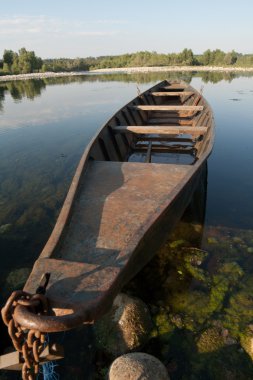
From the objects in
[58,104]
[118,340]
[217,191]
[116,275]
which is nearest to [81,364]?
[118,340]

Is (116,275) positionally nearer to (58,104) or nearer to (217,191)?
(217,191)

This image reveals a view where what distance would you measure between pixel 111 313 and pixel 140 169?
2.73m

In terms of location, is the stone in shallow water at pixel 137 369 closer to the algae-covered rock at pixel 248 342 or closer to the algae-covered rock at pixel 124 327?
the algae-covered rock at pixel 124 327

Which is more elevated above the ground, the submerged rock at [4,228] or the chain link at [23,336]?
the chain link at [23,336]

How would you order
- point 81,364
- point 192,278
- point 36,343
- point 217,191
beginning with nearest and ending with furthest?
point 36,343 < point 81,364 < point 192,278 < point 217,191

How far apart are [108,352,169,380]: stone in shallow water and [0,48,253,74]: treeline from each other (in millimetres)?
96180

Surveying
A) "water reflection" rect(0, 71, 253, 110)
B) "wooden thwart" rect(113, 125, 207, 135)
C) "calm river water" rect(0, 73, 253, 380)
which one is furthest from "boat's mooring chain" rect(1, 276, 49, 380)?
"water reflection" rect(0, 71, 253, 110)

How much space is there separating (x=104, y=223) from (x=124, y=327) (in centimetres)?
171

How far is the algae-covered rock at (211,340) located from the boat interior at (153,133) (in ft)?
13.6

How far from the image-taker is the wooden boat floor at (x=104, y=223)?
2.80 meters

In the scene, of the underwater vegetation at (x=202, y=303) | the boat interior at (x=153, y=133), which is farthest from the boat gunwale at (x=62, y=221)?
the underwater vegetation at (x=202, y=303)

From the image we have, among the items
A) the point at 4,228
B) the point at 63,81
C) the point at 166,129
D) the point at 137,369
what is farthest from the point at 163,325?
the point at 63,81

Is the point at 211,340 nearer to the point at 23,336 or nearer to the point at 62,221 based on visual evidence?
the point at 62,221

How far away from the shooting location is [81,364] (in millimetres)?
4023
